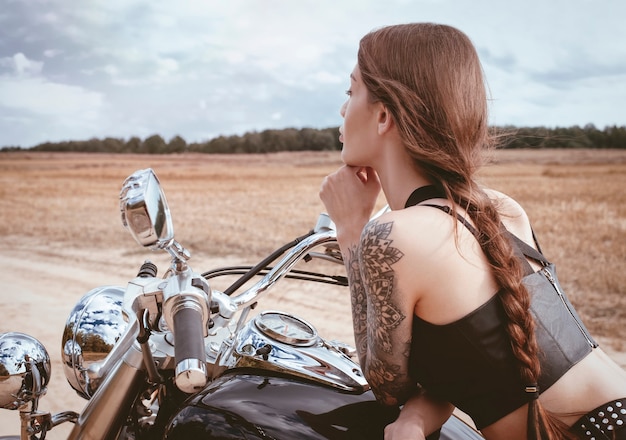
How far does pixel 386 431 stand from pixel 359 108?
82cm

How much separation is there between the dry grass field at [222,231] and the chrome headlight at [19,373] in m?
1.36

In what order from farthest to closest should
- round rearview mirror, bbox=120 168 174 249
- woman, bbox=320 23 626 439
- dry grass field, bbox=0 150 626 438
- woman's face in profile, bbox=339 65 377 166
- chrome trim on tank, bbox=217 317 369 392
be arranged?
dry grass field, bbox=0 150 626 438, woman's face in profile, bbox=339 65 377 166, chrome trim on tank, bbox=217 317 369 392, woman, bbox=320 23 626 439, round rearview mirror, bbox=120 168 174 249

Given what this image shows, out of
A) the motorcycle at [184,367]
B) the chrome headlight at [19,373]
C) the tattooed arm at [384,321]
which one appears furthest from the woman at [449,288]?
the chrome headlight at [19,373]

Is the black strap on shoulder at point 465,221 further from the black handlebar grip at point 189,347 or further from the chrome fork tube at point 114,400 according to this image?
the chrome fork tube at point 114,400

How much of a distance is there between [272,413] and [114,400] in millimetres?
391

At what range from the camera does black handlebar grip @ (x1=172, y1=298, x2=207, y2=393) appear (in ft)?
3.65

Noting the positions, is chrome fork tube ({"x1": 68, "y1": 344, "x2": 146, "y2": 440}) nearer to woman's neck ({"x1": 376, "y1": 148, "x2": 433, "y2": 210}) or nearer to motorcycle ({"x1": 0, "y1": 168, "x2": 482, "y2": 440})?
motorcycle ({"x1": 0, "y1": 168, "x2": 482, "y2": 440})

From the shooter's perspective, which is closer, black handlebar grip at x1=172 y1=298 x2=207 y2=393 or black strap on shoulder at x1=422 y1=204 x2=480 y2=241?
black handlebar grip at x1=172 y1=298 x2=207 y2=393

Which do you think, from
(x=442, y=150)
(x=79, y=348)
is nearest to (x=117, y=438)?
(x=79, y=348)

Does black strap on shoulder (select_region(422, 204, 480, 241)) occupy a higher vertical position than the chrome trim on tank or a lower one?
higher

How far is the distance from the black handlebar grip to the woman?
417mm

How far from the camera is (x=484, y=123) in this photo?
158 centimetres

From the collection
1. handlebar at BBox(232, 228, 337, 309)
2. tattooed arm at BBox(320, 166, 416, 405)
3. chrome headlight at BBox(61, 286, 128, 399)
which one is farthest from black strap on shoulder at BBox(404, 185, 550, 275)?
chrome headlight at BBox(61, 286, 128, 399)

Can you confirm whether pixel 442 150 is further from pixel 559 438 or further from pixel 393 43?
pixel 559 438
